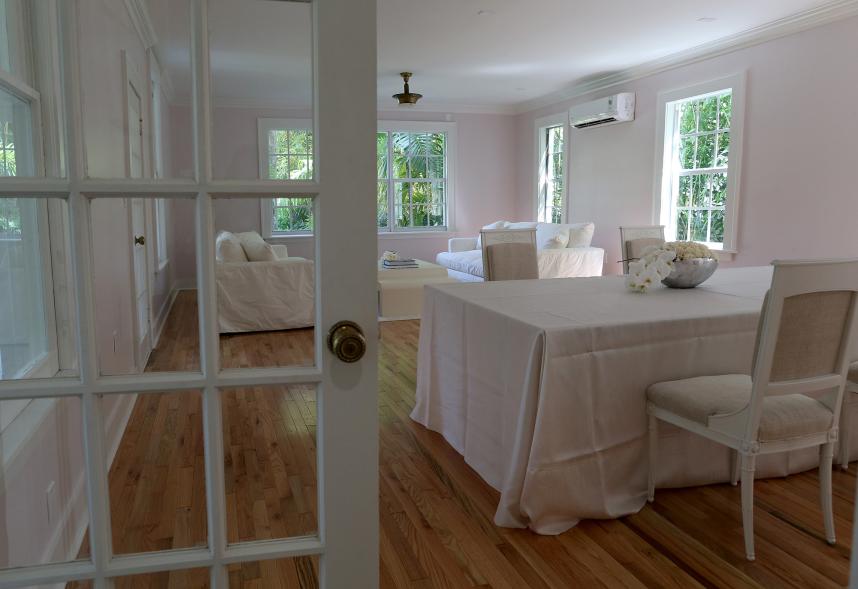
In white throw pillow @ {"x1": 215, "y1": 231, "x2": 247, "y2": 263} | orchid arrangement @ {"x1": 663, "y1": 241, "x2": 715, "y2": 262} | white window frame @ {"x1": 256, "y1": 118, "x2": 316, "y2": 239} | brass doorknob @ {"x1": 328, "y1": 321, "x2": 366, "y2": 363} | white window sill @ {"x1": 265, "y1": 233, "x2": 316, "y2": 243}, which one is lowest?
brass doorknob @ {"x1": 328, "y1": 321, "x2": 366, "y2": 363}

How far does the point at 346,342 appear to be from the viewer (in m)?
1.05

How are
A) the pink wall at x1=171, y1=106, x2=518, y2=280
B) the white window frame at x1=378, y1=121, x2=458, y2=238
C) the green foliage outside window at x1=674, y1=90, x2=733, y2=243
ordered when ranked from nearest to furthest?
the green foliage outside window at x1=674, y1=90, x2=733, y2=243, the white window frame at x1=378, y1=121, x2=458, y2=238, the pink wall at x1=171, y1=106, x2=518, y2=280

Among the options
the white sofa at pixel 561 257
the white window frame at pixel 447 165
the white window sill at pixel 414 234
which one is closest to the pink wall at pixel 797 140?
the white sofa at pixel 561 257

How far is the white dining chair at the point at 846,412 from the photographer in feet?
8.63

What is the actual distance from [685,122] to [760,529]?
200 inches

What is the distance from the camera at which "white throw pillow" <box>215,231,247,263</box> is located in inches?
44.2

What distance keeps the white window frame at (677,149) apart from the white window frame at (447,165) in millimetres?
3651

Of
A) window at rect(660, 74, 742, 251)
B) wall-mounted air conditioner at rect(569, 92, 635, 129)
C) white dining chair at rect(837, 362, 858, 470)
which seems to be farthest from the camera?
wall-mounted air conditioner at rect(569, 92, 635, 129)

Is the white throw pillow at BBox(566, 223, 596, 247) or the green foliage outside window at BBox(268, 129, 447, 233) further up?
the green foliage outside window at BBox(268, 129, 447, 233)

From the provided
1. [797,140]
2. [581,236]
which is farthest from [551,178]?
[797,140]

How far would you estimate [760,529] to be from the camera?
2.32 m

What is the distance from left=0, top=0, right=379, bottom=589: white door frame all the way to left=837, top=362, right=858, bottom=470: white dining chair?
93.5 inches

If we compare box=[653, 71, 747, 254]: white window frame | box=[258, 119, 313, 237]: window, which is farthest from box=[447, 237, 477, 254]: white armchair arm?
box=[258, 119, 313, 237]: window

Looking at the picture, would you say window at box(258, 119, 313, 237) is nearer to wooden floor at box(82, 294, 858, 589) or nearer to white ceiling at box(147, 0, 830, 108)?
wooden floor at box(82, 294, 858, 589)
